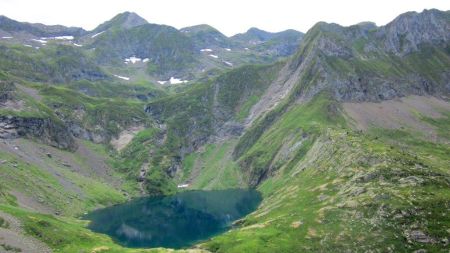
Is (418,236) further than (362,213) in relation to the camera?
No

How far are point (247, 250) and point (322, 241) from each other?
22218 mm

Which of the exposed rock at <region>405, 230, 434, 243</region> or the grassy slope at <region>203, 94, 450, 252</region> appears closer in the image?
the exposed rock at <region>405, 230, 434, 243</region>

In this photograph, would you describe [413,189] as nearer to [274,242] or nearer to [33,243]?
[274,242]

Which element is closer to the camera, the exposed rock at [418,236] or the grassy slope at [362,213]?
the exposed rock at [418,236]

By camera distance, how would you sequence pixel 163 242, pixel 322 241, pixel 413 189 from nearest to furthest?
pixel 322 241 → pixel 413 189 → pixel 163 242

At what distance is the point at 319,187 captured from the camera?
174 meters

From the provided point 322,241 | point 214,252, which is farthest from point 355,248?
point 214,252

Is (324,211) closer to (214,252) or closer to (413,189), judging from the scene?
(413,189)

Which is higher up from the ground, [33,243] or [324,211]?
[324,211]

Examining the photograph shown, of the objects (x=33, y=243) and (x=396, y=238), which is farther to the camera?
(x=33, y=243)

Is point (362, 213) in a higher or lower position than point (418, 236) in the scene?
lower

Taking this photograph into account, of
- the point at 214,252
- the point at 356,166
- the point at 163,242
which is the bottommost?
the point at 163,242

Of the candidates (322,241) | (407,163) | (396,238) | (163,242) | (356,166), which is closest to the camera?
(396,238)

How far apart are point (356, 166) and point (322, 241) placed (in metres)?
52.3
